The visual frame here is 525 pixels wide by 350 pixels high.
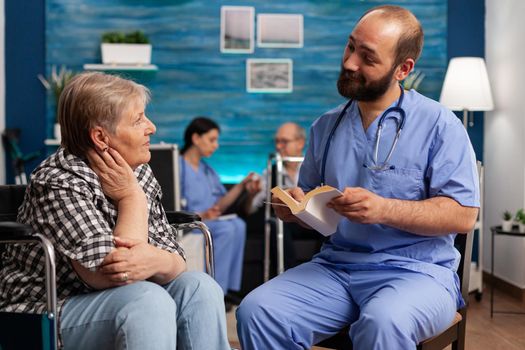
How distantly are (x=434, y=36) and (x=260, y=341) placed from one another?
4.07 meters

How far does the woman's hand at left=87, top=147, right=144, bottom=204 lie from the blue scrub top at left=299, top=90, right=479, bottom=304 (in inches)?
23.2

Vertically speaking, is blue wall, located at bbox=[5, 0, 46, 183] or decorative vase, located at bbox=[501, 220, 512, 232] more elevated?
blue wall, located at bbox=[5, 0, 46, 183]

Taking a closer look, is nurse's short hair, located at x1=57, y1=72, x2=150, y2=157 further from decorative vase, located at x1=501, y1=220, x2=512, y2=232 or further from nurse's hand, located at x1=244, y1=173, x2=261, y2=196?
nurse's hand, located at x1=244, y1=173, x2=261, y2=196

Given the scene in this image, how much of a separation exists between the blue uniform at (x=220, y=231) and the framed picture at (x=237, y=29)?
101cm

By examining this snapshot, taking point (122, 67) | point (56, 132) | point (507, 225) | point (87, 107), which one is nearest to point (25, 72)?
point (56, 132)

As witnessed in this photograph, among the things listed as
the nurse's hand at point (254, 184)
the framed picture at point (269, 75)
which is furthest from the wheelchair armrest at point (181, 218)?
the framed picture at point (269, 75)

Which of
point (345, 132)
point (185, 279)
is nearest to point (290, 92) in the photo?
point (345, 132)

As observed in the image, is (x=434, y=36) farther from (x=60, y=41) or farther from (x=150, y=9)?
(x=60, y=41)

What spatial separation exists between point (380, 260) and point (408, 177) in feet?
0.77

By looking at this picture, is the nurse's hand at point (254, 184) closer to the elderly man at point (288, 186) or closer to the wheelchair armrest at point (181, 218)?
the elderly man at point (288, 186)

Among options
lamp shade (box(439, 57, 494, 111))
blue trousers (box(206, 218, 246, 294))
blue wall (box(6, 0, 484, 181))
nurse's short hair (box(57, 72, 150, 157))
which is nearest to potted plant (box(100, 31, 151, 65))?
blue wall (box(6, 0, 484, 181))

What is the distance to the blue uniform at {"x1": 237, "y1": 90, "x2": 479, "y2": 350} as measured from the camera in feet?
6.88

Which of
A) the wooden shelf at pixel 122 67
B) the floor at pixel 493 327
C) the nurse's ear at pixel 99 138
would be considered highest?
the wooden shelf at pixel 122 67

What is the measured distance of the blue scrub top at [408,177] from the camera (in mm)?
2184
